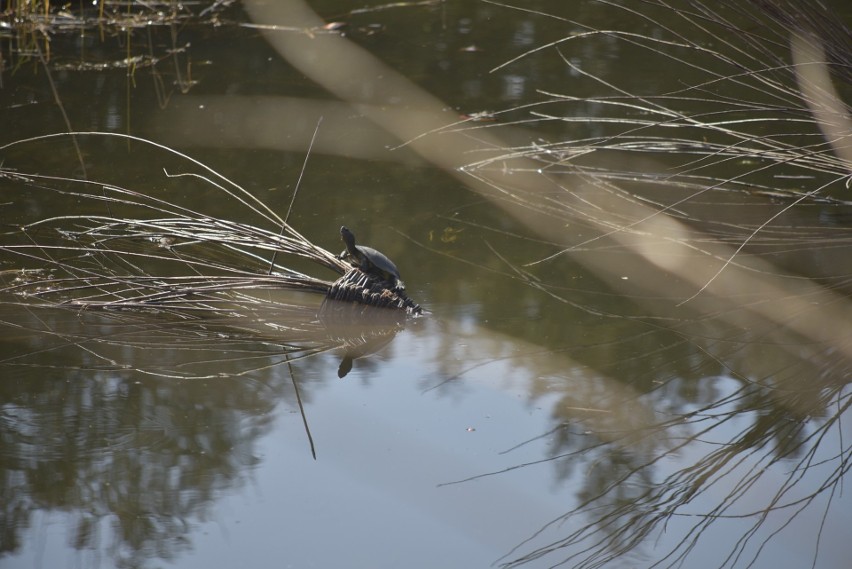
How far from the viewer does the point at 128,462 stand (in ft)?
6.61

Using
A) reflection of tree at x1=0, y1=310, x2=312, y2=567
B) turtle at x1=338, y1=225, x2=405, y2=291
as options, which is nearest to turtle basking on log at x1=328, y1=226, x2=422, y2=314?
turtle at x1=338, y1=225, x2=405, y2=291

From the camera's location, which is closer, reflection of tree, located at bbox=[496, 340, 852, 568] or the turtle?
reflection of tree, located at bbox=[496, 340, 852, 568]

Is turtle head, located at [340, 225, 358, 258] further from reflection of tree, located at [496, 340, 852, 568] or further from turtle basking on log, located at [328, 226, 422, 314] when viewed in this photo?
reflection of tree, located at [496, 340, 852, 568]

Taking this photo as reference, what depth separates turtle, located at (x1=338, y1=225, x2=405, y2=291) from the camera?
2541mm

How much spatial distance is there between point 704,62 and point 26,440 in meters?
2.96

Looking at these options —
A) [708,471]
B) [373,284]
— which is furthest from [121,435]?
[708,471]

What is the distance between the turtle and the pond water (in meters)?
0.08

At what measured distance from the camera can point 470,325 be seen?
7.97 feet

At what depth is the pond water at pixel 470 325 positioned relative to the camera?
183 cm

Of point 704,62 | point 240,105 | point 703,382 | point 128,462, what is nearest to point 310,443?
point 128,462

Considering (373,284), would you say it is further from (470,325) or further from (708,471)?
(708,471)

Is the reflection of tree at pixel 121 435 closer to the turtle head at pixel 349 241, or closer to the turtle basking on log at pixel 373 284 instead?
the turtle basking on log at pixel 373 284

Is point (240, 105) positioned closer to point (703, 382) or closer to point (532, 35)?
point (532, 35)

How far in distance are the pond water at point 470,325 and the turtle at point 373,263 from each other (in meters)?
0.08
